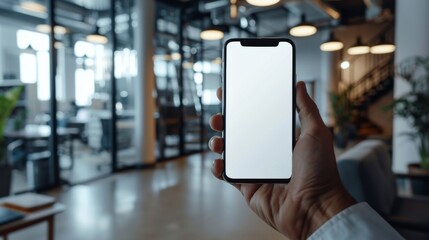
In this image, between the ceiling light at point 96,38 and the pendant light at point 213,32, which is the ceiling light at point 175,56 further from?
the pendant light at point 213,32

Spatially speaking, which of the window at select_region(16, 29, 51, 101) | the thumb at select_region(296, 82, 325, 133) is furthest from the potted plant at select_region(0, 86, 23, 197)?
the thumb at select_region(296, 82, 325, 133)

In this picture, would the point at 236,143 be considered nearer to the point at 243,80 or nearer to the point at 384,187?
the point at 243,80

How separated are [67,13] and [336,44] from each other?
4.15 meters

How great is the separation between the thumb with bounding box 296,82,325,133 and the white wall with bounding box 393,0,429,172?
4.07m

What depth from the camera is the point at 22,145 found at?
5086mm

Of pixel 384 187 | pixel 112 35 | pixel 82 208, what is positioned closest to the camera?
pixel 384 187

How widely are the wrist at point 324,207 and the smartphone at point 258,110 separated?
89 millimetres

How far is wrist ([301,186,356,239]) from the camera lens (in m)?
0.69

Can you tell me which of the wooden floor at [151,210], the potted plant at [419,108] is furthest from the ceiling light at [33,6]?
the potted plant at [419,108]

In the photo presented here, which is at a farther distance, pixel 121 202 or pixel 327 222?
pixel 121 202

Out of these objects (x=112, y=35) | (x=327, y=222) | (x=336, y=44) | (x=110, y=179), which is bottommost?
(x=110, y=179)

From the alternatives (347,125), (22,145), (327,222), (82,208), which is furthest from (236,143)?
(347,125)

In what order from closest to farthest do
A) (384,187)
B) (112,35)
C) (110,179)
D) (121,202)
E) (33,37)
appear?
(384,187) → (121,202) → (33,37) → (110,179) → (112,35)

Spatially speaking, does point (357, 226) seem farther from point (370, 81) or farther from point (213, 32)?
point (370, 81)
